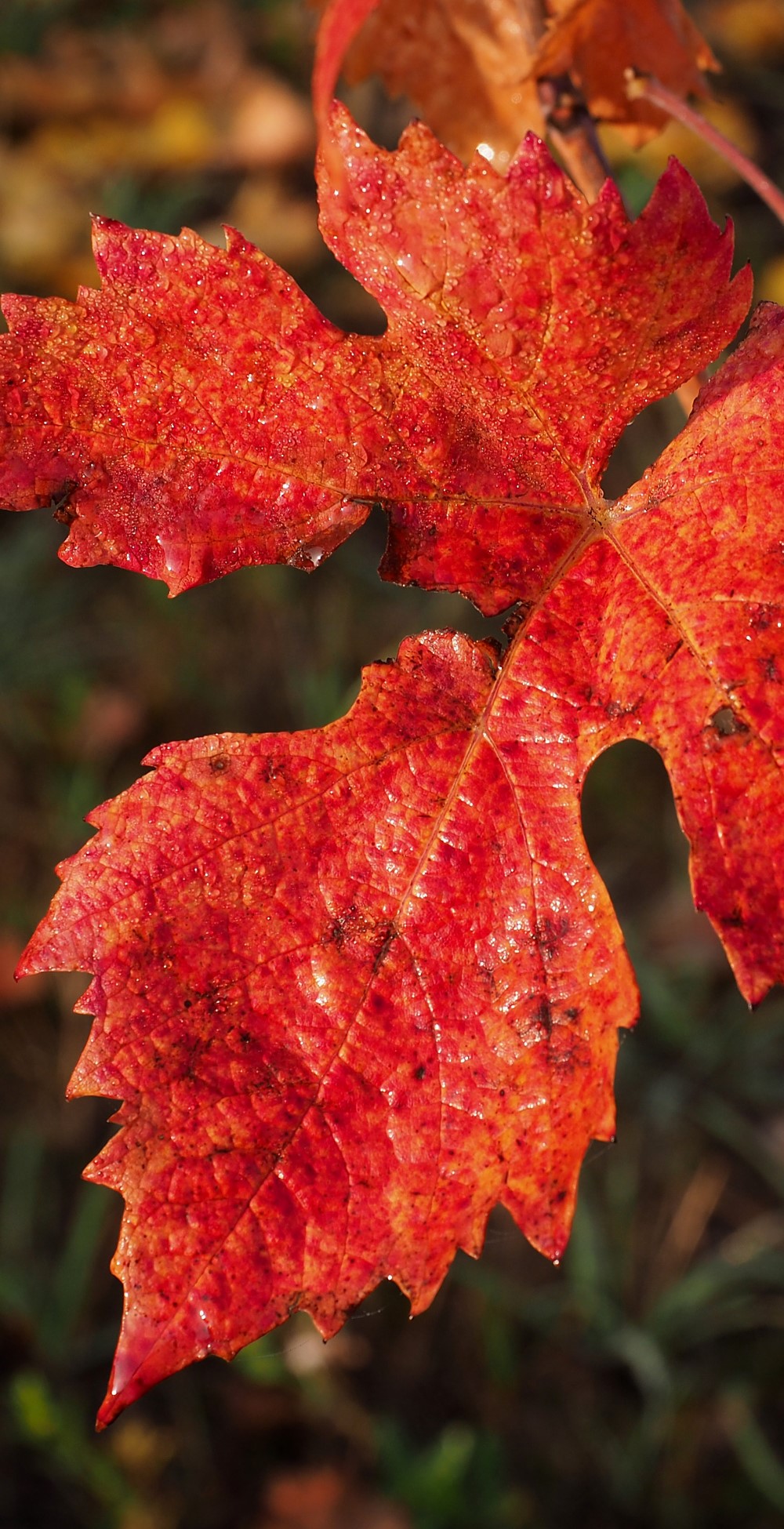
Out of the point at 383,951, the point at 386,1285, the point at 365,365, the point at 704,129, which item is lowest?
the point at 386,1285

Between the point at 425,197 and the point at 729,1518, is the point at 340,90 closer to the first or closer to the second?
the point at 425,197

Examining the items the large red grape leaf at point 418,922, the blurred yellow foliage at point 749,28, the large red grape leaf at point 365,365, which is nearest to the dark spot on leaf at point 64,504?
the large red grape leaf at point 365,365

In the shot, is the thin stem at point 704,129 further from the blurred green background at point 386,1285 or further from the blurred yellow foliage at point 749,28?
the blurred yellow foliage at point 749,28

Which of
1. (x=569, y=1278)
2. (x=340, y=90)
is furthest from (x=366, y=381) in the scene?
(x=340, y=90)

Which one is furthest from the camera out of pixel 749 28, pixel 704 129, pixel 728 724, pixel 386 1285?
pixel 749 28

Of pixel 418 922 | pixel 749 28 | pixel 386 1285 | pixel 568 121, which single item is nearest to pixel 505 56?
pixel 568 121

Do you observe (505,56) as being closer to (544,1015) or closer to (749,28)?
(544,1015)
